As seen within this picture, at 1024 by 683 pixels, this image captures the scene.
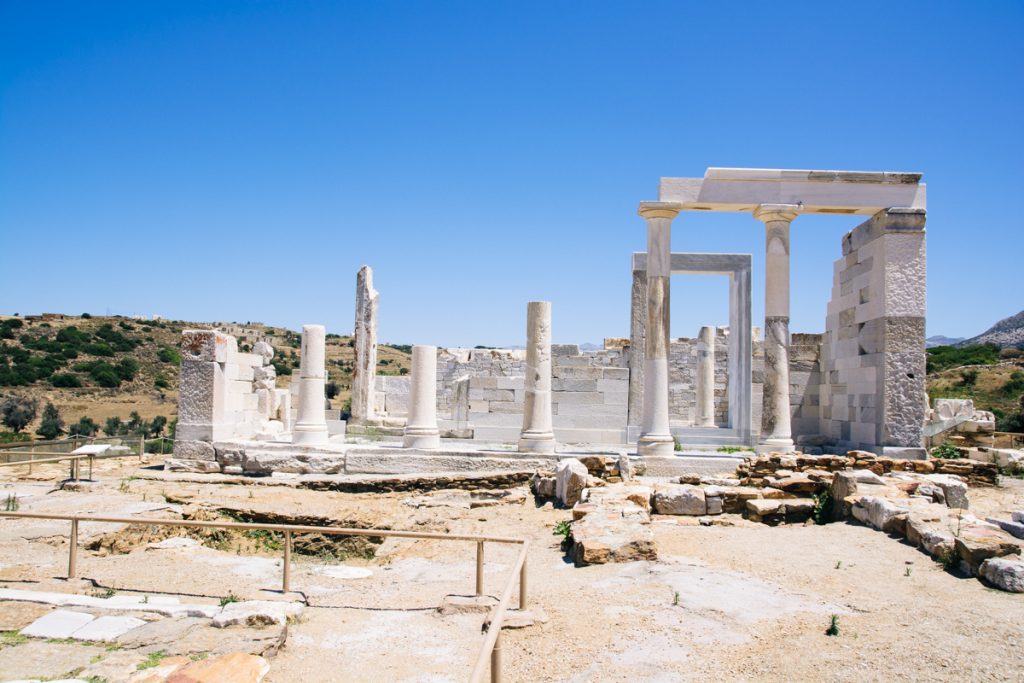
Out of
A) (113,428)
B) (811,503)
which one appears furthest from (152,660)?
(113,428)

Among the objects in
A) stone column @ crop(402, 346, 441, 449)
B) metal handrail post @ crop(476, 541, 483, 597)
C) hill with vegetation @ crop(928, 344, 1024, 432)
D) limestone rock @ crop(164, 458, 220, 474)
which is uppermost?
hill with vegetation @ crop(928, 344, 1024, 432)

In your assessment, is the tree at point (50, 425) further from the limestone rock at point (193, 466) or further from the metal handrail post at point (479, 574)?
the metal handrail post at point (479, 574)

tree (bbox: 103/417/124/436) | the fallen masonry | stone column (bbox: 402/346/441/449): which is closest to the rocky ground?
the fallen masonry

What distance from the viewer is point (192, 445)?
52.3 feet

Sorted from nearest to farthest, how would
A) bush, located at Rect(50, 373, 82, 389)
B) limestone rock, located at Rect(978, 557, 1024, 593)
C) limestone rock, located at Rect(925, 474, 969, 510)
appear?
limestone rock, located at Rect(978, 557, 1024, 593)
limestone rock, located at Rect(925, 474, 969, 510)
bush, located at Rect(50, 373, 82, 389)

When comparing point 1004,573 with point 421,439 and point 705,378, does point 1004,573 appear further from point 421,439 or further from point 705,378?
point 705,378

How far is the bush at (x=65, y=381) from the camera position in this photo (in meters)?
40.3

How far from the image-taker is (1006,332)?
→ 7481 centimetres

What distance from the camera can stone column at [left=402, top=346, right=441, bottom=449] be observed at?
1588 cm

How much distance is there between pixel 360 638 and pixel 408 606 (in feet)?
3.59

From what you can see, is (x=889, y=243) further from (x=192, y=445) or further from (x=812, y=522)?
(x=192, y=445)

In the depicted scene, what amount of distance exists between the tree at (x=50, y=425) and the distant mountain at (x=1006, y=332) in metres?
69.0

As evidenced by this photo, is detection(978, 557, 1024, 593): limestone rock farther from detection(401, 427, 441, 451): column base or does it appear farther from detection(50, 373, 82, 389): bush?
detection(50, 373, 82, 389): bush

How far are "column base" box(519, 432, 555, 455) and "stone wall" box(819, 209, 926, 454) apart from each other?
621 cm
